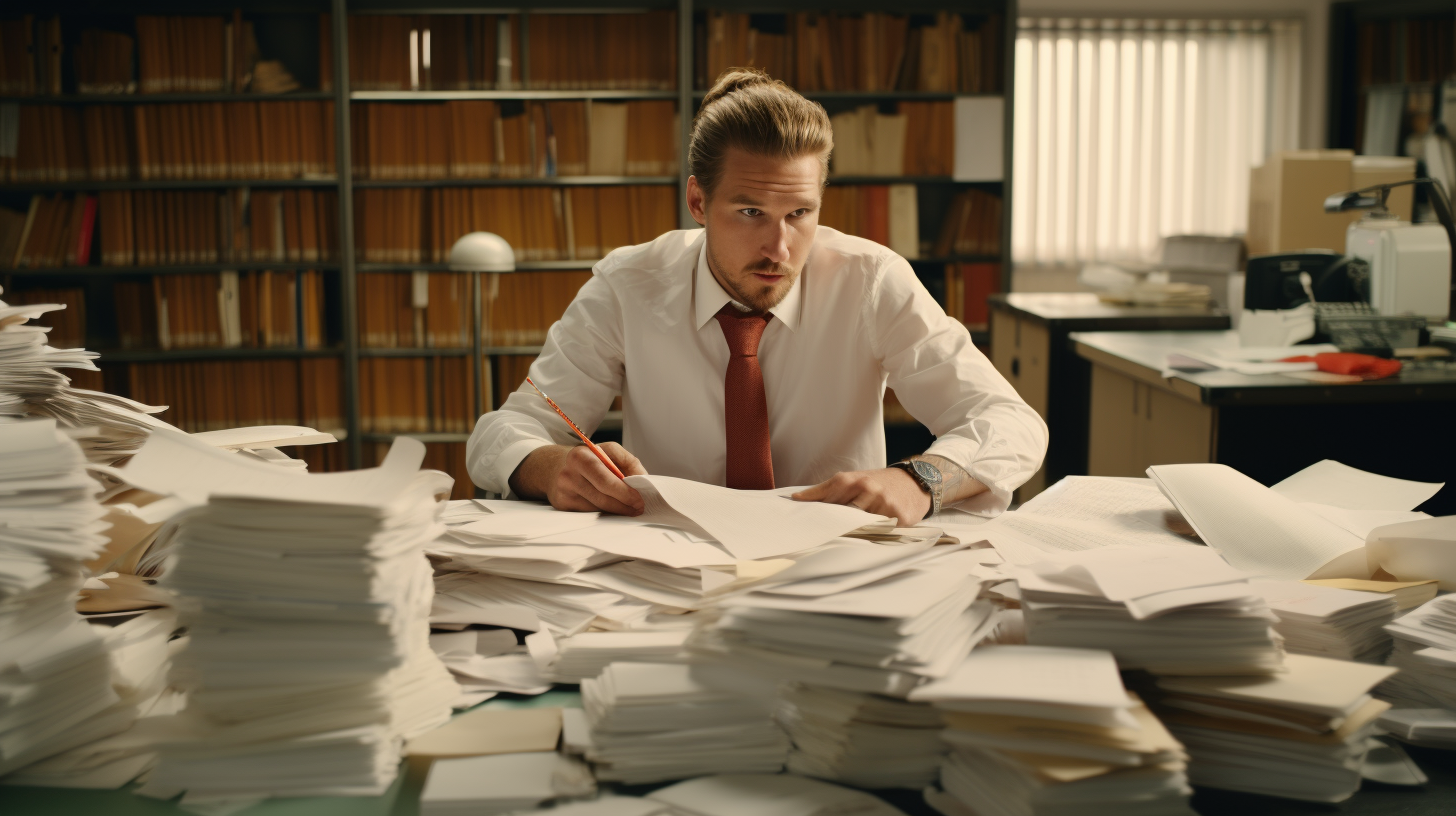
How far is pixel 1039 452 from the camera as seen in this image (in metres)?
1.62

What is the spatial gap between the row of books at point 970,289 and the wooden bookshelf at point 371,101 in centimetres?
10

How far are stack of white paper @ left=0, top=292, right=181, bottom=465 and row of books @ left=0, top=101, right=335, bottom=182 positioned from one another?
3.22 metres

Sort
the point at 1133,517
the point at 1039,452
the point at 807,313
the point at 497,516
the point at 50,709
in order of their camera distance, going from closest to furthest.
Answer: the point at 50,709
the point at 497,516
the point at 1133,517
the point at 1039,452
the point at 807,313

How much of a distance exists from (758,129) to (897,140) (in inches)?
104

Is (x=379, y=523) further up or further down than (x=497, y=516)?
further up

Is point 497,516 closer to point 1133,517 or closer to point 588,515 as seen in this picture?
point 588,515

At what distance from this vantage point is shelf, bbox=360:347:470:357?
4.12 m

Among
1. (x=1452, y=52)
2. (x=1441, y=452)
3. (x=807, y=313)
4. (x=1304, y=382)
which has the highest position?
(x=1452, y=52)

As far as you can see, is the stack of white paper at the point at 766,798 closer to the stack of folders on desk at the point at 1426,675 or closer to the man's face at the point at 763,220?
the stack of folders on desk at the point at 1426,675

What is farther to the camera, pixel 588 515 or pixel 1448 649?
pixel 588 515

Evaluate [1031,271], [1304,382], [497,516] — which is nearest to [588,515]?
[497,516]

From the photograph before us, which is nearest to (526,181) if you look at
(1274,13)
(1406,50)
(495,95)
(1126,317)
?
(495,95)

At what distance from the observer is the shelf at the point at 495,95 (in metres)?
3.97

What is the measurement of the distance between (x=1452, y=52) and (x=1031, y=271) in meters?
2.14
